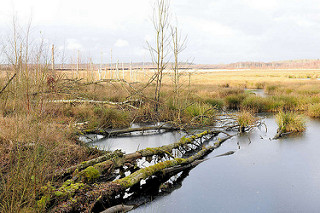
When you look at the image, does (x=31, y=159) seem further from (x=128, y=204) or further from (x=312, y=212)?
(x=312, y=212)

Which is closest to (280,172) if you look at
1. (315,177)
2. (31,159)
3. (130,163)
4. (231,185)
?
(315,177)

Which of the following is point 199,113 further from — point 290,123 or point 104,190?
point 104,190

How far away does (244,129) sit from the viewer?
34.4 feet

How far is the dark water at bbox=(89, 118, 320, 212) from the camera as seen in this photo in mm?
4746

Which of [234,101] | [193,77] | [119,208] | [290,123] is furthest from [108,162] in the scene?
[193,77]

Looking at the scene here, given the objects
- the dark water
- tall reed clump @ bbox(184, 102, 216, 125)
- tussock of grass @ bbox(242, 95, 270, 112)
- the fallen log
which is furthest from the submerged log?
tussock of grass @ bbox(242, 95, 270, 112)

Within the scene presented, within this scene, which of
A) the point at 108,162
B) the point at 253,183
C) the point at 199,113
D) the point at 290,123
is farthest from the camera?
the point at 199,113

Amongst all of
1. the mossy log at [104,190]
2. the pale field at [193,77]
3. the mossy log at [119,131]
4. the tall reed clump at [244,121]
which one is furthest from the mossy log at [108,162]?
the tall reed clump at [244,121]

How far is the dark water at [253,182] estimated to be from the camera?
475 cm

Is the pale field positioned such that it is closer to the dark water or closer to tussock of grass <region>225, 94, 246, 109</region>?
tussock of grass <region>225, 94, 246, 109</region>

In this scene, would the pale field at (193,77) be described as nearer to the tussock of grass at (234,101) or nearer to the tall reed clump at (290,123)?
the tussock of grass at (234,101)

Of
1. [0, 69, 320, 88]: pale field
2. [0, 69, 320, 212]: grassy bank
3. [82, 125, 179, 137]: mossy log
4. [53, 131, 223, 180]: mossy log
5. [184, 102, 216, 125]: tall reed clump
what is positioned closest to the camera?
[0, 69, 320, 212]: grassy bank

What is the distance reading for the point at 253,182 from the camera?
571cm

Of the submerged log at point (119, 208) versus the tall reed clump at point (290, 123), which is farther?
the tall reed clump at point (290, 123)
